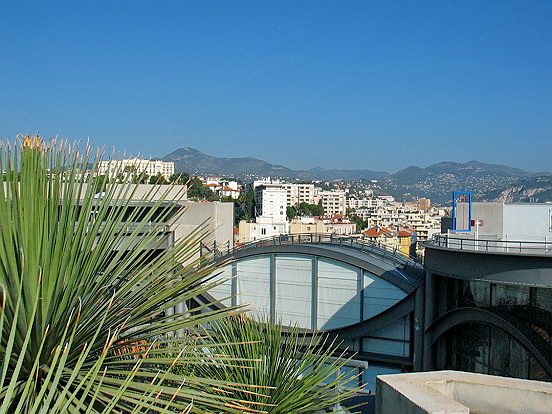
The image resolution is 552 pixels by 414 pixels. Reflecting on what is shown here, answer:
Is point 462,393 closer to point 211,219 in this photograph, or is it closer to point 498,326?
point 498,326

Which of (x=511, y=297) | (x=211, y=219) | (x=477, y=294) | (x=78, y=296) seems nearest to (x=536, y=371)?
(x=511, y=297)

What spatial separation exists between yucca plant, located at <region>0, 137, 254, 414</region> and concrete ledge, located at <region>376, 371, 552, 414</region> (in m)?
1.99

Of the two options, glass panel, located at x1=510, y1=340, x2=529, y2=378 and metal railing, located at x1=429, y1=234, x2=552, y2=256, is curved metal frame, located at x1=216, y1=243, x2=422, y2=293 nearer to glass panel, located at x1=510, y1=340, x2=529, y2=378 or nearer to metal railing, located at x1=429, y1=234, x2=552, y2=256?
metal railing, located at x1=429, y1=234, x2=552, y2=256

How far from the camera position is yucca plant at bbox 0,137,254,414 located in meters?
3.16

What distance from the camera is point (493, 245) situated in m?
13.1

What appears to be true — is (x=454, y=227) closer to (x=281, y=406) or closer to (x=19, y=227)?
(x=281, y=406)

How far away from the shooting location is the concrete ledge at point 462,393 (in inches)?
197

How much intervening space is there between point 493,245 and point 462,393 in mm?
8102

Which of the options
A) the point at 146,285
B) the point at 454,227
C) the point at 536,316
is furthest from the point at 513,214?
the point at 146,285

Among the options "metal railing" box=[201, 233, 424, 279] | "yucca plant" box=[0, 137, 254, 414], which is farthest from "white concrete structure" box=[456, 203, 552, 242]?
"yucca plant" box=[0, 137, 254, 414]

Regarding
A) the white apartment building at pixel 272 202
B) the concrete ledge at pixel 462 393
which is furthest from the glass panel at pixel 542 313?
the white apartment building at pixel 272 202

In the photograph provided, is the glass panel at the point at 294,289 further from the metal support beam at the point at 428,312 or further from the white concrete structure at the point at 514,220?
the white concrete structure at the point at 514,220

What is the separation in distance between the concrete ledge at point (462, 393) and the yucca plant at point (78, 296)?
78.2 inches

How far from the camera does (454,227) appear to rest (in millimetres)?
17625
